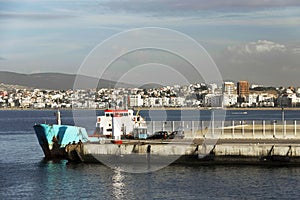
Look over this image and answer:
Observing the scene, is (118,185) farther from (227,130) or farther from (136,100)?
(136,100)

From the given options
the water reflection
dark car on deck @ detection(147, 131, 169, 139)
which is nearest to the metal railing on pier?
dark car on deck @ detection(147, 131, 169, 139)

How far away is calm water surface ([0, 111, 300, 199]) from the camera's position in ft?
133

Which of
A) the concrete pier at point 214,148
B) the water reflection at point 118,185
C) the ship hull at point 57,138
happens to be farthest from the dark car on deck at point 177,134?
the water reflection at point 118,185

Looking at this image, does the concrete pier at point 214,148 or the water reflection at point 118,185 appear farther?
the concrete pier at point 214,148

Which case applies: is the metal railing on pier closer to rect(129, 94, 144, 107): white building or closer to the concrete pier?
the concrete pier

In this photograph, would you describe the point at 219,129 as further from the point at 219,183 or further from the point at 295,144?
the point at 219,183

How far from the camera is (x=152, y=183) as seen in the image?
147 ft

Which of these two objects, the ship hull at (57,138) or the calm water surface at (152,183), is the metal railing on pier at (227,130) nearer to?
the ship hull at (57,138)

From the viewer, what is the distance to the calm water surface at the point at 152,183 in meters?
40.7

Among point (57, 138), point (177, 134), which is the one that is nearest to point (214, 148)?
point (177, 134)

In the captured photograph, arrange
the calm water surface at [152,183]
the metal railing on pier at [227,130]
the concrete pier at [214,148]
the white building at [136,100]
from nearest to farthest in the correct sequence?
the calm water surface at [152,183] < the concrete pier at [214,148] < the metal railing on pier at [227,130] < the white building at [136,100]

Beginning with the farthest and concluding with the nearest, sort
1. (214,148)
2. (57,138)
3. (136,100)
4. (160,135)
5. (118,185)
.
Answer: (136,100), (57,138), (160,135), (214,148), (118,185)

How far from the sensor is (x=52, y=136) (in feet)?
197

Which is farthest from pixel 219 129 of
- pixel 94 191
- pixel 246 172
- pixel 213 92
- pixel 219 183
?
pixel 213 92
